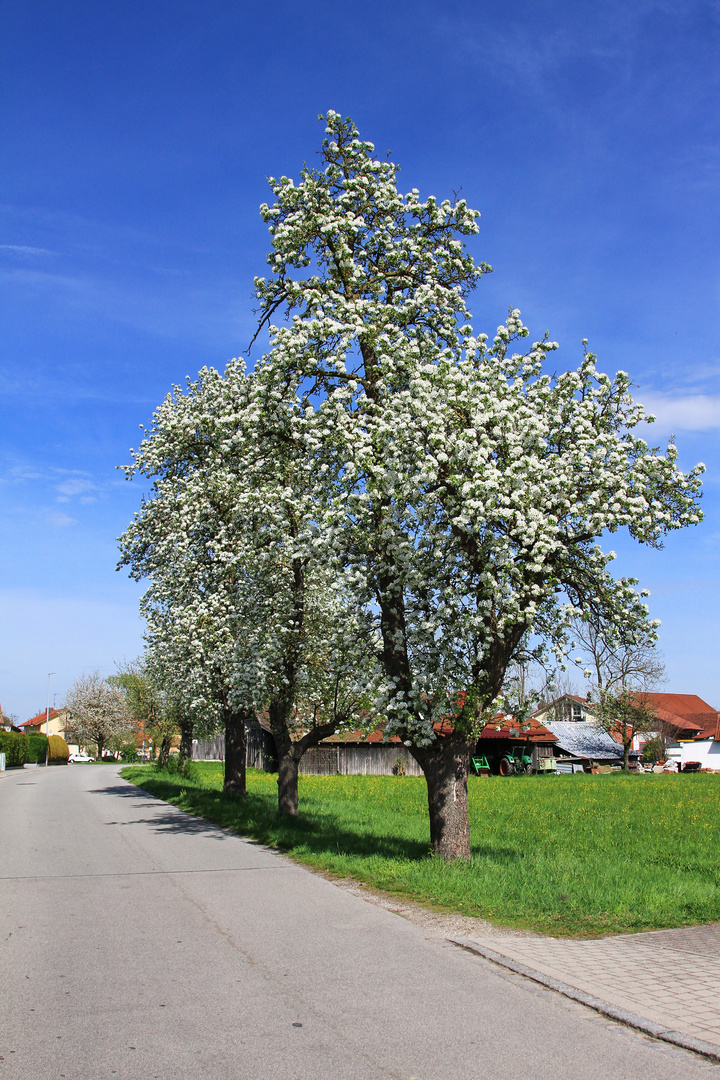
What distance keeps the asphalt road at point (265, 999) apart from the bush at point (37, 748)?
6302 cm

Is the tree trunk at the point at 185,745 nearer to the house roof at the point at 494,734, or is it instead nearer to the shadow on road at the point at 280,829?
the house roof at the point at 494,734

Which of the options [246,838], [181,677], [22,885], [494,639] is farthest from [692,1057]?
[181,677]

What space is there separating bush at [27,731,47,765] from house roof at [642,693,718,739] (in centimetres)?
5424

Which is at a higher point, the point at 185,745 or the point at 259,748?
the point at 185,745

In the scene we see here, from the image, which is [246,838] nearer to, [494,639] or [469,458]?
[494,639]

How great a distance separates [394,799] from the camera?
89.8 ft

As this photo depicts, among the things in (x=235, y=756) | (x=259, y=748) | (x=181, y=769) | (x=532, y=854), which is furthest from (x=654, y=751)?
(x=532, y=854)

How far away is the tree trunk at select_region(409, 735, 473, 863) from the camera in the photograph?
1140 cm

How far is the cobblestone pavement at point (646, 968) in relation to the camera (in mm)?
5652

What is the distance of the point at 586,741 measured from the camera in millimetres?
70750

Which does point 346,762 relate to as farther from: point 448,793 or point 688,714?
point 688,714

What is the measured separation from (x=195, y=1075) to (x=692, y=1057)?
3.04 meters

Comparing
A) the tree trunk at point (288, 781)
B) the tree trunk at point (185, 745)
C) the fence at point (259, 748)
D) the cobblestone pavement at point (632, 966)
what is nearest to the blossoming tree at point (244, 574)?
the tree trunk at point (288, 781)

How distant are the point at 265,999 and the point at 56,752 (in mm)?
79935
